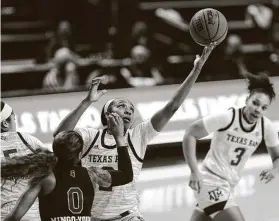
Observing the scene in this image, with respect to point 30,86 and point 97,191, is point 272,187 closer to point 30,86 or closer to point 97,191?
point 97,191

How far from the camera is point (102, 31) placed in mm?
4379

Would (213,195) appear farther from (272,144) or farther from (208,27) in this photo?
(208,27)

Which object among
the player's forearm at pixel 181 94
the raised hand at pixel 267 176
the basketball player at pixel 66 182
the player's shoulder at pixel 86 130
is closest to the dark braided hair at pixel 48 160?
the basketball player at pixel 66 182

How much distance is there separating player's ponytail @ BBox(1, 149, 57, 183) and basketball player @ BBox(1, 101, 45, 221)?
0.12 ft

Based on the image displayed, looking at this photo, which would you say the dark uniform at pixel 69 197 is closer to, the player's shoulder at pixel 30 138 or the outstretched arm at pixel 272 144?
the player's shoulder at pixel 30 138

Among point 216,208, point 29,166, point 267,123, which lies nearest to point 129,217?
point 216,208

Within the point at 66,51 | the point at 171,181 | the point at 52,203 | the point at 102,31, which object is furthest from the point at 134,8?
the point at 52,203

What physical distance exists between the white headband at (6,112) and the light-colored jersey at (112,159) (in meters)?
0.40

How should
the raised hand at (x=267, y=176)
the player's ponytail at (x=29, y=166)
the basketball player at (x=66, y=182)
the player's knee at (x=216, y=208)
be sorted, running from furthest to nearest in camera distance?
1. the raised hand at (x=267, y=176)
2. the player's knee at (x=216, y=208)
3. the player's ponytail at (x=29, y=166)
4. the basketball player at (x=66, y=182)

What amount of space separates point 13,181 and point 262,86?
1.53 meters

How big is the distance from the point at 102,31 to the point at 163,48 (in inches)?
20.6

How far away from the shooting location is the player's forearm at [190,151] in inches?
137

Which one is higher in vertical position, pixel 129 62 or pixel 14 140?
pixel 129 62

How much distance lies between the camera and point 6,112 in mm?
3422
